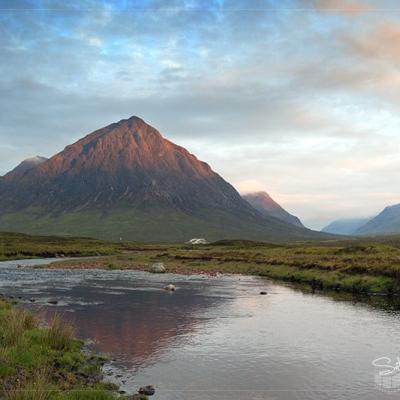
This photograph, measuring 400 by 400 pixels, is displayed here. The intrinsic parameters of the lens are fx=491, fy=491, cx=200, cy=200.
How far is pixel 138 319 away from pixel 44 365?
15.8 m

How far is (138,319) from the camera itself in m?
35.4

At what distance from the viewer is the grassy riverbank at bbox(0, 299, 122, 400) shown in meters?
15.6

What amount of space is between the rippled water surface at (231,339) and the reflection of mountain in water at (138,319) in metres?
0.07

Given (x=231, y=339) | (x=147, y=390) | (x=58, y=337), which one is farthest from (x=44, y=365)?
(x=231, y=339)

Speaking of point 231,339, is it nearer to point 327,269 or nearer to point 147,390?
point 147,390

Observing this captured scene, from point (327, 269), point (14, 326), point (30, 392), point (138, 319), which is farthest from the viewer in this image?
point (327, 269)

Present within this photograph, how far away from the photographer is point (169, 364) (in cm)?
2338

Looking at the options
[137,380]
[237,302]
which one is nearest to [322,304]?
[237,302]

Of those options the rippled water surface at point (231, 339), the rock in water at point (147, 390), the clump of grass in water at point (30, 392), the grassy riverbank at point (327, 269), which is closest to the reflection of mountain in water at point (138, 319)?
the rippled water surface at point (231, 339)

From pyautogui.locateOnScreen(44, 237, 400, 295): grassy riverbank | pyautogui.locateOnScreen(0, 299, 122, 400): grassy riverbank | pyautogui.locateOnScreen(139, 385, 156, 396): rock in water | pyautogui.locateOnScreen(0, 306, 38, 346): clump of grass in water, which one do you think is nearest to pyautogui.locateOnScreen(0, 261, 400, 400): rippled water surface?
pyautogui.locateOnScreen(139, 385, 156, 396): rock in water

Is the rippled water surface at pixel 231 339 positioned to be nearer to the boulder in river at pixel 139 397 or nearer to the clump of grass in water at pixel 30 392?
the boulder in river at pixel 139 397

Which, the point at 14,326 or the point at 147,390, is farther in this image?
the point at 14,326

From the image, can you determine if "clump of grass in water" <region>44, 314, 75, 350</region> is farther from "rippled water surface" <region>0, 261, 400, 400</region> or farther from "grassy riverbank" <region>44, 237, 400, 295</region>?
"grassy riverbank" <region>44, 237, 400, 295</region>

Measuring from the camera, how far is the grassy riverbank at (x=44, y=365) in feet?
51.2
